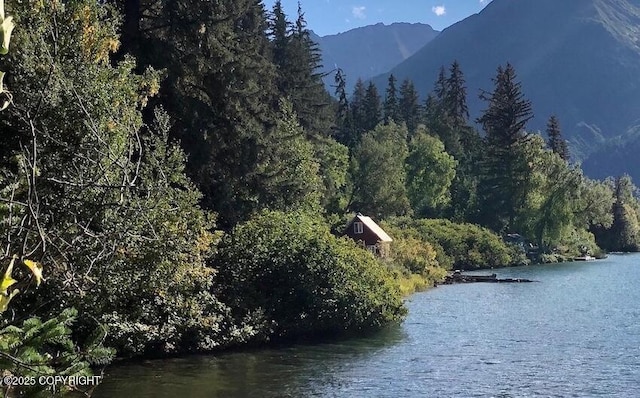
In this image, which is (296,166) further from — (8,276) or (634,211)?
(634,211)

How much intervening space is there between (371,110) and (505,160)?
2546 centimetres

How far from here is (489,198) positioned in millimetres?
81125

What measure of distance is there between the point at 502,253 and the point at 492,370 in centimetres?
4752

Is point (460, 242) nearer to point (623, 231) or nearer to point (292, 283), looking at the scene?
point (623, 231)

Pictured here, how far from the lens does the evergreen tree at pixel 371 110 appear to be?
100062mm

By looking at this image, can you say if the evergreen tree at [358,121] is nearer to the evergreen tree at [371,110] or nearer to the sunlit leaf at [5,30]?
the evergreen tree at [371,110]

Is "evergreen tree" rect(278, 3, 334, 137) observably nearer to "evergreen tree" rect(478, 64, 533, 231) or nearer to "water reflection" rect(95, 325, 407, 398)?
"evergreen tree" rect(478, 64, 533, 231)

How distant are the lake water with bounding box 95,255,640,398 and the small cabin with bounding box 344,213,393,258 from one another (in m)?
18.9

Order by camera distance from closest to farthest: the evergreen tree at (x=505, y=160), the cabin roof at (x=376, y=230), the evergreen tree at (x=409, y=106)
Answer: the cabin roof at (x=376, y=230) < the evergreen tree at (x=505, y=160) < the evergreen tree at (x=409, y=106)

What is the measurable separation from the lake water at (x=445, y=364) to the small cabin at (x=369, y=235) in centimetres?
1894

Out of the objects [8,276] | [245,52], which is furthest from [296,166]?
[8,276]

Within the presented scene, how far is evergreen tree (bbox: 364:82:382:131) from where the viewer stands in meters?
100

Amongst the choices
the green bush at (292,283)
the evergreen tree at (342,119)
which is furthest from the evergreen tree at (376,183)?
the green bush at (292,283)

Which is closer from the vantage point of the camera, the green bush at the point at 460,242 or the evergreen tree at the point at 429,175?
the green bush at the point at 460,242
